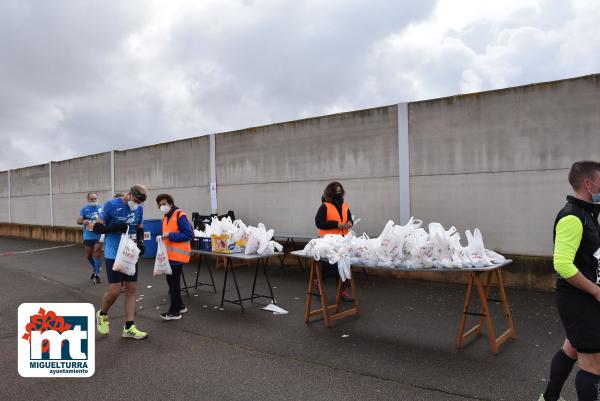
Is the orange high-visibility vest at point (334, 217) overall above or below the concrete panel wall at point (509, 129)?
below

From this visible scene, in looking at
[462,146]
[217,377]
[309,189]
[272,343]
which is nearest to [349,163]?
[309,189]

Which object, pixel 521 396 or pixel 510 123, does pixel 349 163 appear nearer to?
pixel 510 123

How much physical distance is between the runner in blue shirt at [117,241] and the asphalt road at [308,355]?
8.9 inches

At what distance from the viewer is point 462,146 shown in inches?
316

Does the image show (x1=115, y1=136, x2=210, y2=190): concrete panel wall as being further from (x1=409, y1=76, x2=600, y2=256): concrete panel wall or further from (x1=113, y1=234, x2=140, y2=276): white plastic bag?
(x1=113, y1=234, x2=140, y2=276): white plastic bag

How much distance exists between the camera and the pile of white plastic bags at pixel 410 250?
4.57m

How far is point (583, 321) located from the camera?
2668 mm

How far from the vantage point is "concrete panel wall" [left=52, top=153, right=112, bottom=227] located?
16.9 m

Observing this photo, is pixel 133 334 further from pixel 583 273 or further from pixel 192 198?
pixel 192 198

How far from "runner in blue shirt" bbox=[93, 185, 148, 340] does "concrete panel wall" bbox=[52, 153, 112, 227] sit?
40.5 feet

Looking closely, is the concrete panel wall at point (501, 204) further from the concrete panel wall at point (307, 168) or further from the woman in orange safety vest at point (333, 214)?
the woman in orange safety vest at point (333, 214)

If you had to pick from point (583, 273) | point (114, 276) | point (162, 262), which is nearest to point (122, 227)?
point (114, 276)

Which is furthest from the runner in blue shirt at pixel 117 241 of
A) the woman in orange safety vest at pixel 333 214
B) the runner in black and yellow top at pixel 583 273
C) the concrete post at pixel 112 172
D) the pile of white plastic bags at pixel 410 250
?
the concrete post at pixel 112 172

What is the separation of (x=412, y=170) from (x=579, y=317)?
6126 mm
